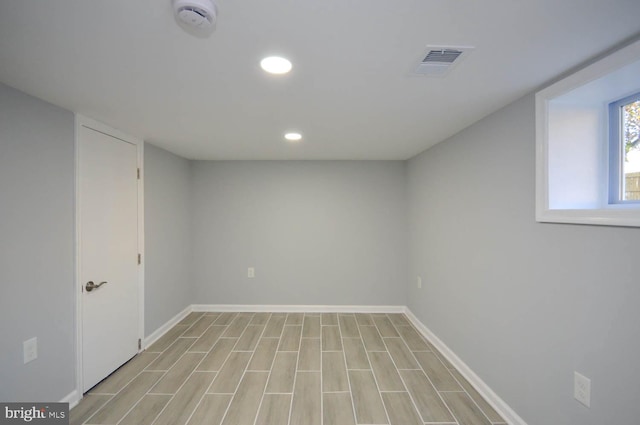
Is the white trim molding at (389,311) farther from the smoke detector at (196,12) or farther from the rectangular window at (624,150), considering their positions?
the smoke detector at (196,12)

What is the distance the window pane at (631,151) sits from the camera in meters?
1.30

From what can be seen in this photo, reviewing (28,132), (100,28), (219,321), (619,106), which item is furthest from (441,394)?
(28,132)

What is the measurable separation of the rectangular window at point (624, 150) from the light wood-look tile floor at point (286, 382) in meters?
1.67

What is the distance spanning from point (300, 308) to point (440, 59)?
3.50 metres

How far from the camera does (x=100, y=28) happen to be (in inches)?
43.0

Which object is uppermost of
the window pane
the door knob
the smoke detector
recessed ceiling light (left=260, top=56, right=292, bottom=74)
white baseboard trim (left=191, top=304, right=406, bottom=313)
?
recessed ceiling light (left=260, top=56, right=292, bottom=74)

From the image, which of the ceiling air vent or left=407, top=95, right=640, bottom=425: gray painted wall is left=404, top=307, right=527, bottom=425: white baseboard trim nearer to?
left=407, top=95, right=640, bottom=425: gray painted wall

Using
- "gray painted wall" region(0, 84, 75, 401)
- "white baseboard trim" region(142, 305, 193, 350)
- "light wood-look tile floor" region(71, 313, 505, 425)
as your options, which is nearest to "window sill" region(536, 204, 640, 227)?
"light wood-look tile floor" region(71, 313, 505, 425)

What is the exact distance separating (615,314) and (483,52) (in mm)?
1380

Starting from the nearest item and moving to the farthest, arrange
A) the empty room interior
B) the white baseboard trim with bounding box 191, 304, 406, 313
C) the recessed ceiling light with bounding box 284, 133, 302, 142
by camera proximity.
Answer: the empty room interior → the recessed ceiling light with bounding box 284, 133, 302, 142 → the white baseboard trim with bounding box 191, 304, 406, 313

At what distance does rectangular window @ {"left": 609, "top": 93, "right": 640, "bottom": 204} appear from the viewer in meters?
1.31

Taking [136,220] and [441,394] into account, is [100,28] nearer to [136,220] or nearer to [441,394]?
[136,220]

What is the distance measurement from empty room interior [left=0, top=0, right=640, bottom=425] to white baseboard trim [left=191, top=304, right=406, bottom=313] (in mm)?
288

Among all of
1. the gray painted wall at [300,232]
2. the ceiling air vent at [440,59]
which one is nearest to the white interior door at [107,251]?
the gray painted wall at [300,232]
